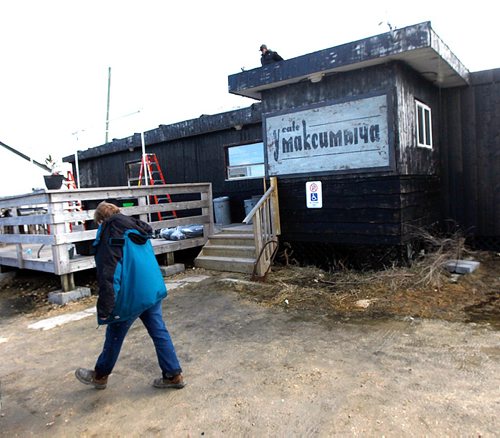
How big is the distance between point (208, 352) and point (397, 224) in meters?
3.55

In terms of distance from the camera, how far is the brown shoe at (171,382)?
125 inches

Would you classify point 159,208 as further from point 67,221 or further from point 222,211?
point 222,211

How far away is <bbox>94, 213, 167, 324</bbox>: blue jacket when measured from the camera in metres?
2.94

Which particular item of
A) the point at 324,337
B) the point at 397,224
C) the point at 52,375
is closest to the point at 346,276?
the point at 397,224

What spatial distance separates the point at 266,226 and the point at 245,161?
3.27 metres

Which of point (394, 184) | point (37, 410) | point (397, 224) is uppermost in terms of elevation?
point (394, 184)

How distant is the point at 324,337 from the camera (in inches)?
162

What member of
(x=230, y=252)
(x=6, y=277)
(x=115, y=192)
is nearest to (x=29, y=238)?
(x=115, y=192)

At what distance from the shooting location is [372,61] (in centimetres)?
583

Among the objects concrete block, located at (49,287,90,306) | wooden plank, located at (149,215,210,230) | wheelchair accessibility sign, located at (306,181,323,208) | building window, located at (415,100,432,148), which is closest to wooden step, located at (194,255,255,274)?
wooden plank, located at (149,215,210,230)

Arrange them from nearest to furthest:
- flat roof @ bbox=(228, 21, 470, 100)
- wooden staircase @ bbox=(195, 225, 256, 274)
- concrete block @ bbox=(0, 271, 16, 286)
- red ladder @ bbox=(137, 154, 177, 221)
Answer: flat roof @ bbox=(228, 21, 470, 100)
wooden staircase @ bbox=(195, 225, 256, 274)
concrete block @ bbox=(0, 271, 16, 286)
red ladder @ bbox=(137, 154, 177, 221)

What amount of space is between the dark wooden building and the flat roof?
14 mm

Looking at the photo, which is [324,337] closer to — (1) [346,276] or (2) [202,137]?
(1) [346,276]

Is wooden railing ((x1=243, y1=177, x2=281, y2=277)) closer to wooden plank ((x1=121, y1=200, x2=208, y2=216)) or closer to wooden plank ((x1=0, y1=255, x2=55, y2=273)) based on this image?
wooden plank ((x1=121, y1=200, x2=208, y2=216))
